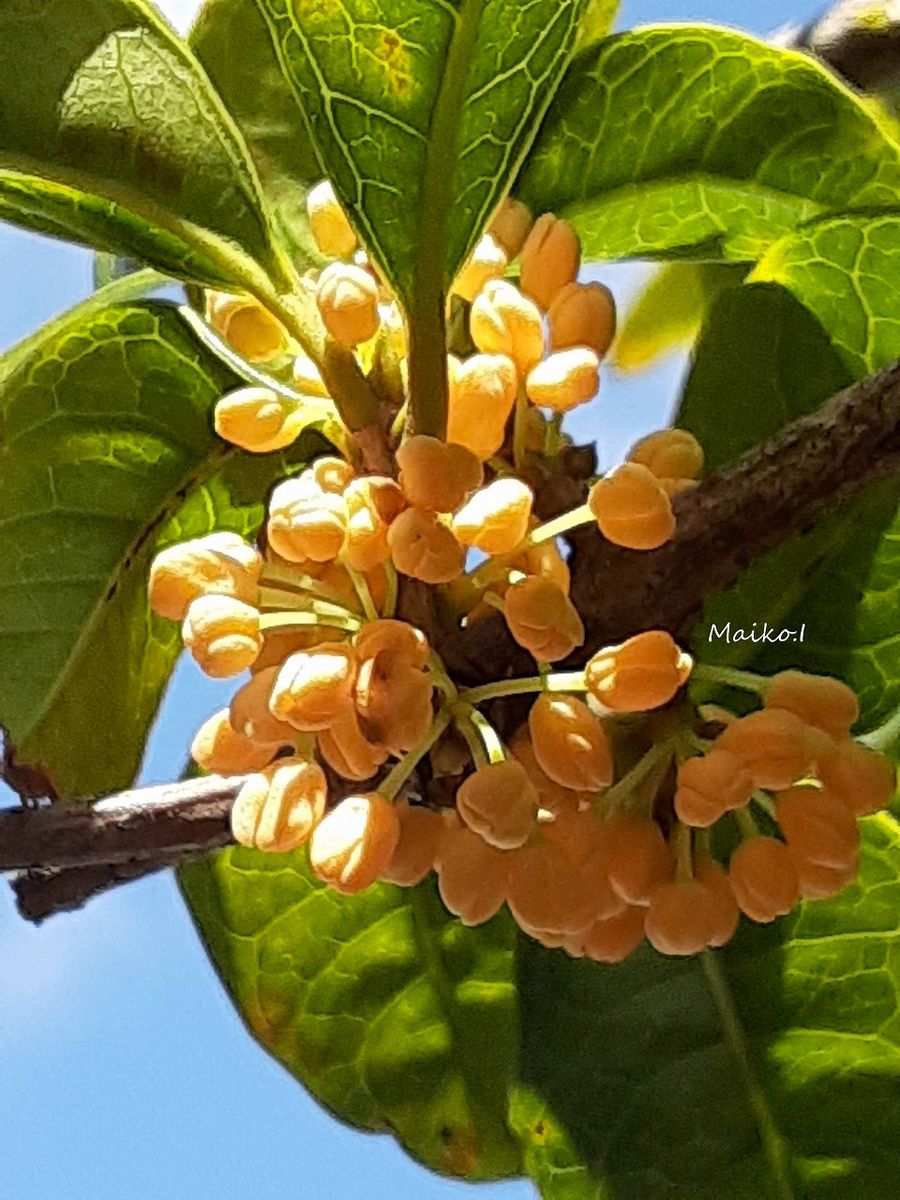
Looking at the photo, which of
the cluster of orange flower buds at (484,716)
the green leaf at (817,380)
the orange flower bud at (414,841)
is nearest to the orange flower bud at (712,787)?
the cluster of orange flower buds at (484,716)

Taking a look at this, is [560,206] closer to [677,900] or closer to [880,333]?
[880,333]

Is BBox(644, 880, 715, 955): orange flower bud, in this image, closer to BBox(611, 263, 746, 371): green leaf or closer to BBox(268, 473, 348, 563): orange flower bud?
BBox(268, 473, 348, 563): orange flower bud

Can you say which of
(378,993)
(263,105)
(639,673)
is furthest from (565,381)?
(378,993)

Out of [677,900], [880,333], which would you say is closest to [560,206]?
[880,333]

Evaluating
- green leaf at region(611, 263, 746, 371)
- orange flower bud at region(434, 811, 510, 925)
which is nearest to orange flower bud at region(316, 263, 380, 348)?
orange flower bud at region(434, 811, 510, 925)

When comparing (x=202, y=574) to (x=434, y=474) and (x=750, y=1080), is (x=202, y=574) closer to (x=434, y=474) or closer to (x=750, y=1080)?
(x=434, y=474)

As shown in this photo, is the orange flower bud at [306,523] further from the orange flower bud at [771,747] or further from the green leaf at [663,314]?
the green leaf at [663,314]
